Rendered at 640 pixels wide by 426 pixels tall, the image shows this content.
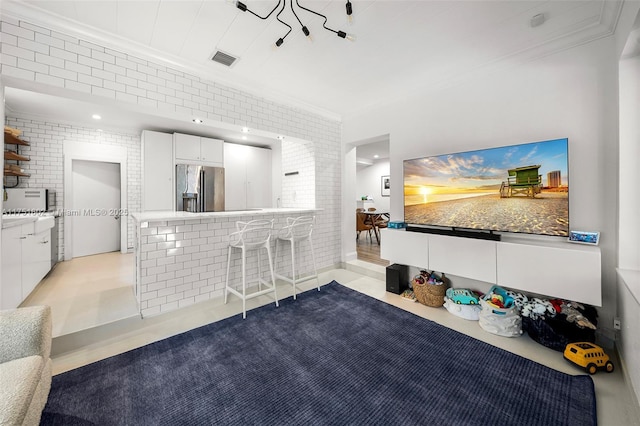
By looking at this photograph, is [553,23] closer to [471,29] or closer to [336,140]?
[471,29]

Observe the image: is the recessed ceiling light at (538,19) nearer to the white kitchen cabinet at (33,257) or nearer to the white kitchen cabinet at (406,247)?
the white kitchen cabinet at (406,247)

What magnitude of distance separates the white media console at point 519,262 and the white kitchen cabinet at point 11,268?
3.89 meters

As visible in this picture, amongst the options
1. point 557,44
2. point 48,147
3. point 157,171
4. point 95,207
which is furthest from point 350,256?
point 48,147

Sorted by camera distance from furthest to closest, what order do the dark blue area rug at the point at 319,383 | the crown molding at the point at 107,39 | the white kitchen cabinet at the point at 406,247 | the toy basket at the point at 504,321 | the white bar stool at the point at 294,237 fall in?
1. the white bar stool at the point at 294,237
2. the white kitchen cabinet at the point at 406,247
3. the toy basket at the point at 504,321
4. the crown molding at the point at 107,39
5. the dark blue area rug at the point at 319,383

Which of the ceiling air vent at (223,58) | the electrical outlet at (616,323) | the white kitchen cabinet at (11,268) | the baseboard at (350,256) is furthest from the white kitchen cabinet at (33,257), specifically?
the electrical outlet at (616,323)

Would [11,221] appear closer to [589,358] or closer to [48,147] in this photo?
[48,147]

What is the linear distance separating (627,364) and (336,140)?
3.95 meters

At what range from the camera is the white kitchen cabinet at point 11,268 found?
2078 mm

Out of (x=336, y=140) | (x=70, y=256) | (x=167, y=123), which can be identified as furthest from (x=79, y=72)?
(x=70, y=256)

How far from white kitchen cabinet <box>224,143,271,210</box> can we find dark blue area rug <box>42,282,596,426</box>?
11.6 feet

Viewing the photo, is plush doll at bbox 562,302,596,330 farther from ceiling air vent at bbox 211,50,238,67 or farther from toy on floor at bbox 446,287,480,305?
ceiling air vent at bbox 211,50,238,67

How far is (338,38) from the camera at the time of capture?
2.25 m

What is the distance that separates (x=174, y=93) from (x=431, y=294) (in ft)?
11.8

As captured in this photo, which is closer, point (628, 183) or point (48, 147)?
point (628, 183)
